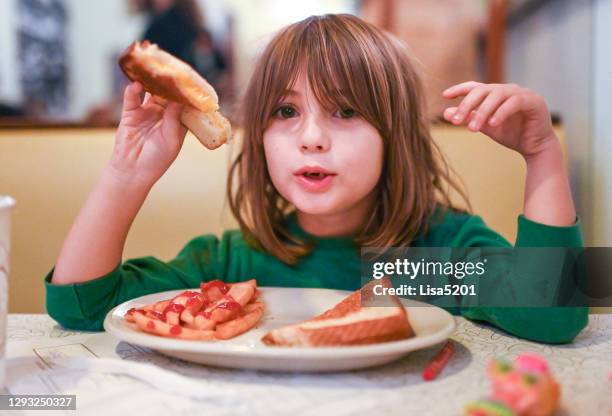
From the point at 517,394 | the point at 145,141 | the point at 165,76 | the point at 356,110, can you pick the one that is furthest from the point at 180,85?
the point at 517,394

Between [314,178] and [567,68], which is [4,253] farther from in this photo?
[567,68]

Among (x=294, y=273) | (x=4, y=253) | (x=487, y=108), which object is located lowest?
(x=294, y=273)

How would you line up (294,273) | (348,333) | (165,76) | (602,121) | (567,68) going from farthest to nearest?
(567,68) → (602,121) → (294,273) → (165,76) → (348,333)

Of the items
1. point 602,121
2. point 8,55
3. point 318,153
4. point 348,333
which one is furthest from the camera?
point 8,55

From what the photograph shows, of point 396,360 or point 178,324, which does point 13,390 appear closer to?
point 178,324

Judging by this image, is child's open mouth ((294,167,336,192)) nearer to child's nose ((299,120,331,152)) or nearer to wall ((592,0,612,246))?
child's nose ((299,120,331,152))

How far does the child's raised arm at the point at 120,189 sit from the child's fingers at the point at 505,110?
0.40 metres

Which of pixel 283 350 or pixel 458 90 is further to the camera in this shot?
pixel 458 90

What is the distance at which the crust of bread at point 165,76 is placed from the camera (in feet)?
1.98

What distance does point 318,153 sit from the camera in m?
0.72

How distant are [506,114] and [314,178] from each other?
0.83 feet

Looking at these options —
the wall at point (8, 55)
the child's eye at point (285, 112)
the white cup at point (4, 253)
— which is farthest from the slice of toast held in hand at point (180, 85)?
the wall at point (8, 55)

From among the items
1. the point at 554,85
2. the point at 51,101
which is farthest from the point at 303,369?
the point at 51,101

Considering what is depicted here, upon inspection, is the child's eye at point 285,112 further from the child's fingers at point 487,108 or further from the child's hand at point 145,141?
the child's fingers at point 487,108
